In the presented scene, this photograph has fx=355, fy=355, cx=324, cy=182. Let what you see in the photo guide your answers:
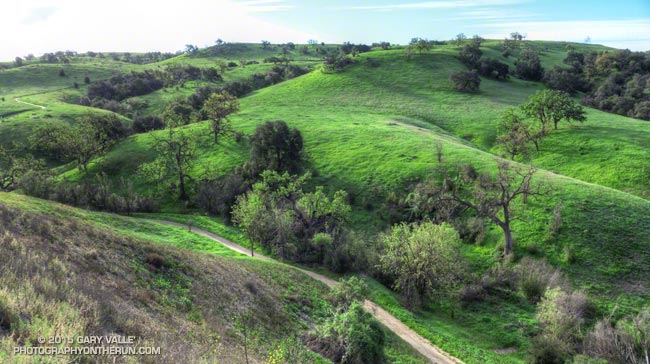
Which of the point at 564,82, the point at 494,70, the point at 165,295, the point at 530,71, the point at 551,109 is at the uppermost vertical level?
the point at 494,70

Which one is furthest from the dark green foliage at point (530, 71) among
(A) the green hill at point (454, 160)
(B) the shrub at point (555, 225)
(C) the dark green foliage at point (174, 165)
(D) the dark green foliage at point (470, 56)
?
(C) the dark green foliage at point (174, 165)

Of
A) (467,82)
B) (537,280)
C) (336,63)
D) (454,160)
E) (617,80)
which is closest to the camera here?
(537,280)

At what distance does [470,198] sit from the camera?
52.9m

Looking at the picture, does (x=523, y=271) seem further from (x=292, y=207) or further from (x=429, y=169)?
(x=292, y=207)

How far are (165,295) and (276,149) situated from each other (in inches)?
1981

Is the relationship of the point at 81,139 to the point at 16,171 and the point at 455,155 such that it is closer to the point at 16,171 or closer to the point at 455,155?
the point at 16,171

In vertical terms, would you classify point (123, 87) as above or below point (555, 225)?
above

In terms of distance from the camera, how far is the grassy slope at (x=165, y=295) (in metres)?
12.9

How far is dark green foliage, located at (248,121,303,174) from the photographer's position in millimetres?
66375

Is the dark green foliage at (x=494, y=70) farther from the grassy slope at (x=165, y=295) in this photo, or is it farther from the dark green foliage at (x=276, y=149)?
the grassy slope at (x=165, y=295)

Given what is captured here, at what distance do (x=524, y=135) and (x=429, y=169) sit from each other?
2654cm

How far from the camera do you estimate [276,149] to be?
223ft

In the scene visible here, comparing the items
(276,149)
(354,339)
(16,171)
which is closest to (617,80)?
(276,149)

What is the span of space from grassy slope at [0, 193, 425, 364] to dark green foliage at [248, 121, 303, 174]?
3668 centimetres
